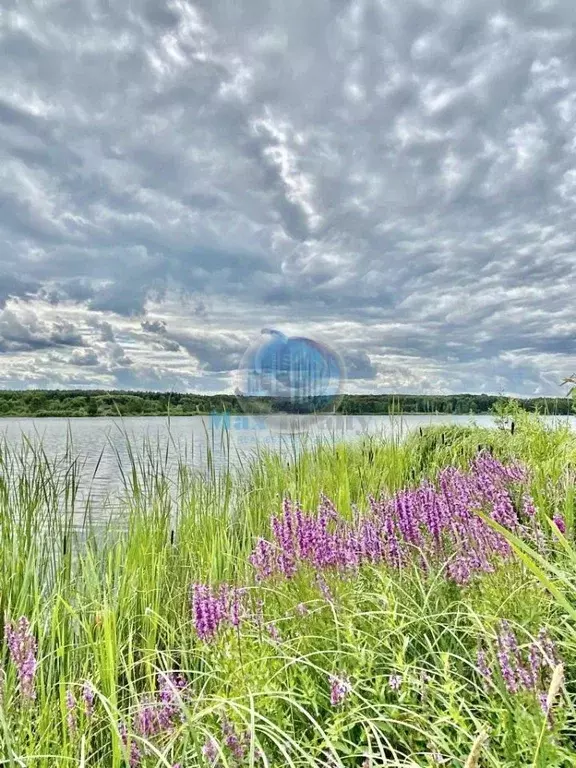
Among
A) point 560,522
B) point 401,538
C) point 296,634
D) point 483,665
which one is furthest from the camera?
point 560,522

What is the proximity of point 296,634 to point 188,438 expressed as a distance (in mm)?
4947

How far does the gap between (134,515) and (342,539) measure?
1.97 metres

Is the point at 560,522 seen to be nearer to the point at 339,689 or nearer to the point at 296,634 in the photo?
the point at 296,634

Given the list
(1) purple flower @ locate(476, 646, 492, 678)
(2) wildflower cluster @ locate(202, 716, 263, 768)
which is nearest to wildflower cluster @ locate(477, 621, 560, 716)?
(1) purple flower @ locate(476, 646, 492, 678)

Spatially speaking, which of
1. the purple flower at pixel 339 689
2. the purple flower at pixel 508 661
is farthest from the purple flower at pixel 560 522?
the purple flower at pixel 339 689

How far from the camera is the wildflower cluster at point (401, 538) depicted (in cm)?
277

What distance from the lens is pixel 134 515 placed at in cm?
436

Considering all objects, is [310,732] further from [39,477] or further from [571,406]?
[571,406]

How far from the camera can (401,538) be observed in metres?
3.21

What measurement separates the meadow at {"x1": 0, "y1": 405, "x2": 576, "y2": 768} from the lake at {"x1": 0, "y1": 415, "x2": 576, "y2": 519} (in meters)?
0.27

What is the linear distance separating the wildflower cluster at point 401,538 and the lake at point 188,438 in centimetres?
158

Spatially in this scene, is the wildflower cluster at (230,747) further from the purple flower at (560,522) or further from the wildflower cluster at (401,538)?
the purple flower at (560,522)

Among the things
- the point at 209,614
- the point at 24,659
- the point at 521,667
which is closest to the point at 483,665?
the point at 521,667

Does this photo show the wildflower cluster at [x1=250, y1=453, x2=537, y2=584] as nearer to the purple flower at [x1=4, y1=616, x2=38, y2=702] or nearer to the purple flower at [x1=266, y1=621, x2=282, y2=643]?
the purple flower at [x1=266, y1=621, x2=282, y2=643]
